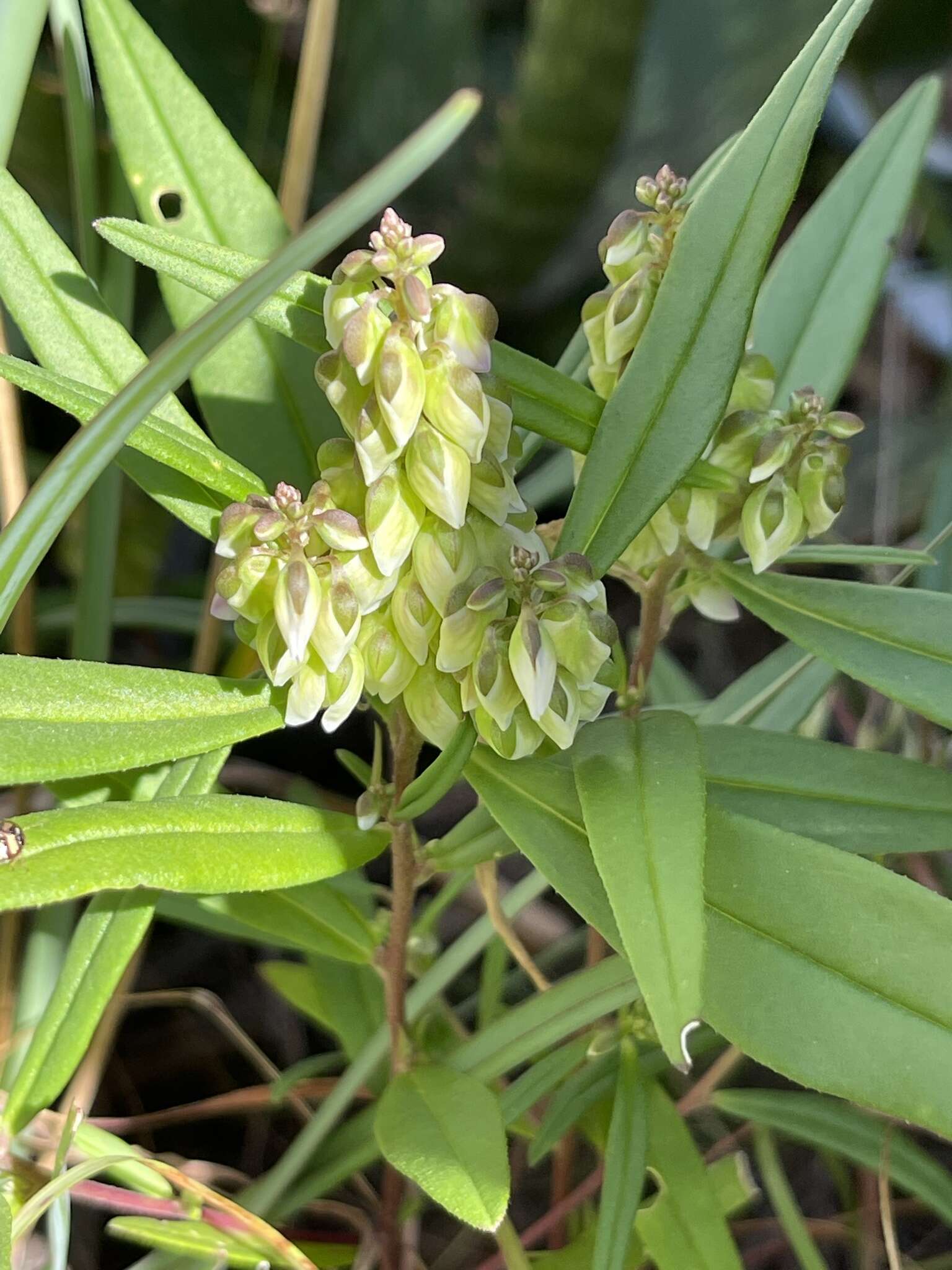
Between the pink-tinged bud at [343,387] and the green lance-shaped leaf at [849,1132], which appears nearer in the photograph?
the pink-tinged bud at [343,387]

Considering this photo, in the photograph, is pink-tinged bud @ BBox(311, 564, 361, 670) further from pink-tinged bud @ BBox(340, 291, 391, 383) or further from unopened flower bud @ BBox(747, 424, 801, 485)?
unopened flower bud @ BBox(747, 424, 801, 485)

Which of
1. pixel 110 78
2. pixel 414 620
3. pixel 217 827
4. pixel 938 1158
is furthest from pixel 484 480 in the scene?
pixel 938 1158

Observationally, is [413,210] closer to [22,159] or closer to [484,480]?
[22,159]

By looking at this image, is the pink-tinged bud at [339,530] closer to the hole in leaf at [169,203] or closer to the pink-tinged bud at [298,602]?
the pink-tinged bud at [298,602]

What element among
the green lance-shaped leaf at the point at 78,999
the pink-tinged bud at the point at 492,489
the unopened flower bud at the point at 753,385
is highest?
the unopened flower bud at the point at 753,385

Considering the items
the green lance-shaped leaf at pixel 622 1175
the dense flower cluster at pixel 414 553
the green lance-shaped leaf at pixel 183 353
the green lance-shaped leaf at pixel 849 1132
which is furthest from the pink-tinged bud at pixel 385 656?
the green lance-shaped leaf at pixel 849 1132

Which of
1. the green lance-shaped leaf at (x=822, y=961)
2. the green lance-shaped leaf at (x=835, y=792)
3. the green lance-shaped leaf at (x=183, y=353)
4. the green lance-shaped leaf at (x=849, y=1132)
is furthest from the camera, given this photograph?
the green lance-shaped leaf at (x=849, y=1132)

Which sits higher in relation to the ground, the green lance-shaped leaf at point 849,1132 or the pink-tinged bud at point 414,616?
the pink-tinged bud at point 414,616
